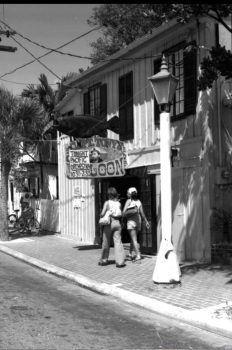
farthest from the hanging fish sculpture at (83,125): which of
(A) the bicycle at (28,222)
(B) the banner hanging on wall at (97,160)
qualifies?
(A) the bicycle at (28,222)

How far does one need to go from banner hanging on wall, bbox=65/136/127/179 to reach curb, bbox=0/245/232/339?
9.23ft

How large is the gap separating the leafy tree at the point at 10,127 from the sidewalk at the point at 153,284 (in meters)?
Answer: 3.56

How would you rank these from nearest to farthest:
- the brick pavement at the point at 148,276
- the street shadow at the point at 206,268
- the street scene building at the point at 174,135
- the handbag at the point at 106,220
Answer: the brick pavement at the point at 148,276
the street shadow at the point at 206,268
the street scene building at the point at 174,135
the handbag at the point at 106,220

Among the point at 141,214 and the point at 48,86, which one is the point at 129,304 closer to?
the point at 141,214

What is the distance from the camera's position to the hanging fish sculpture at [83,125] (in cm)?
1355

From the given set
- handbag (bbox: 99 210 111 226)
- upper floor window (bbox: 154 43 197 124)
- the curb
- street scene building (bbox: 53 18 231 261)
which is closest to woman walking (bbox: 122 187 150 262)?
handbag (bbox: 99 210 111 226)

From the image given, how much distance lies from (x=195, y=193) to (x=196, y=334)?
526 cm

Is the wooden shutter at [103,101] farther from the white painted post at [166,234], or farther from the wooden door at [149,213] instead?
the white painted post at [166,234]

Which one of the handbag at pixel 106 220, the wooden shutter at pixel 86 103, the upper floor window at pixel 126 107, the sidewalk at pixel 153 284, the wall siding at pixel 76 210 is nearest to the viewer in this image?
→ the sidewalk at pixel 153 284

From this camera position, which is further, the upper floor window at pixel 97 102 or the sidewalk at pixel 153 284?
the upper floor window at pixel 97 102

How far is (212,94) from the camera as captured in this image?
10.8m

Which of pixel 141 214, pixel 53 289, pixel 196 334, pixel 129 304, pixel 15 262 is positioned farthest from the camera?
pixel 15 262

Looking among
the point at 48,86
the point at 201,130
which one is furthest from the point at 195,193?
the point at 48,86

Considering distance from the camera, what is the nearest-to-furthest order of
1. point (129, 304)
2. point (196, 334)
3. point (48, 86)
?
point (196, 334), point (129, 304), point (48, 86)
